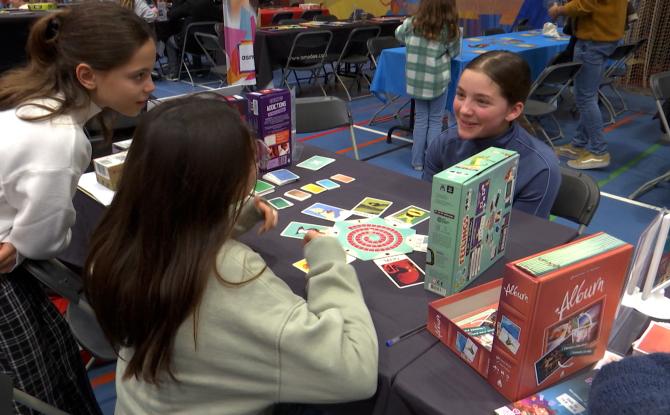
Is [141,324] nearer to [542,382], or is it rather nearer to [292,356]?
[292,356]

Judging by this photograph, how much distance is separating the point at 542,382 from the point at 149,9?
6.97 m

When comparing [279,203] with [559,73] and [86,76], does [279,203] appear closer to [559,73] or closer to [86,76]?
[86,76]

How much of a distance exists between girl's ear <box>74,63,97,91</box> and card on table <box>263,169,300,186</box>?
67 centimetres

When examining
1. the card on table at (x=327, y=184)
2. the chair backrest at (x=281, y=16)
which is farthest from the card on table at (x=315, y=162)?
the chair backrest at (x=281, y=16)

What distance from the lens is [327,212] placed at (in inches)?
63.4

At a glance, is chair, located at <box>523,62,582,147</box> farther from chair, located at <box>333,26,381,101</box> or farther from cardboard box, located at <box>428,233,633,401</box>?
cardboard box, located at <box>428,233,633,401</box>

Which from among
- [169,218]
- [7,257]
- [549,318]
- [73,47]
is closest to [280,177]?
[73,47]

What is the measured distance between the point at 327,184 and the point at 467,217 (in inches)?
34.0

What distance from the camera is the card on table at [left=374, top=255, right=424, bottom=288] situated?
1.23 m

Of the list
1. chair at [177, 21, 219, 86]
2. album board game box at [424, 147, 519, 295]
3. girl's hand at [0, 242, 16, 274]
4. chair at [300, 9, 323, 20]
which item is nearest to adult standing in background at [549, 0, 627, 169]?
album board game box at [424, 147, 519, 295]

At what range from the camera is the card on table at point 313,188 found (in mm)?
1779

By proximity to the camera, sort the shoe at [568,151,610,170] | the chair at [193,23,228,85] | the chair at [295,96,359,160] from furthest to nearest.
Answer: the chair at [193,23,228,85], the shoe at [568,151,610,170], the chair at [295,96,359,160]

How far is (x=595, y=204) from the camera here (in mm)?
1723

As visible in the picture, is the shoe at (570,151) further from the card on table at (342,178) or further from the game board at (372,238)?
the game board at (372,238)
